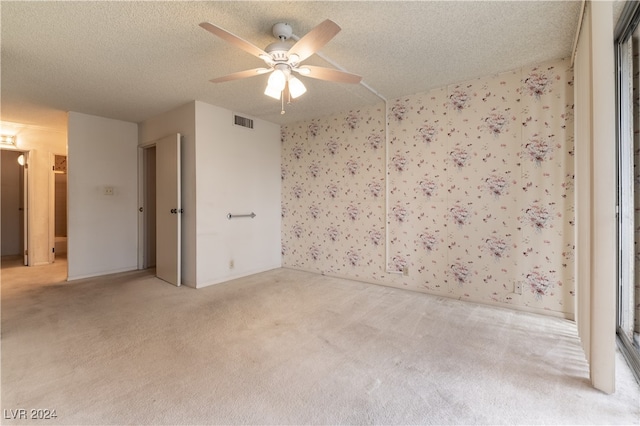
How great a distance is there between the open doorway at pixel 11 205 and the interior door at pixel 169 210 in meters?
4.59

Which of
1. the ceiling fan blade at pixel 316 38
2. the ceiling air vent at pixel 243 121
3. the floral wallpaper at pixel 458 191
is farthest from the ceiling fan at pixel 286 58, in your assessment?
the ceiling air vent at pixel 243 121

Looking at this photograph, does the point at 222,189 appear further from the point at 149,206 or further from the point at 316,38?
the point at 316,38

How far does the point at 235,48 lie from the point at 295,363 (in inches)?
101

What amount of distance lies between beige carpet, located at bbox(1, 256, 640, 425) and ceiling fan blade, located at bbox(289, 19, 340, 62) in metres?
2.10

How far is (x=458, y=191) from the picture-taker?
328 centimetres

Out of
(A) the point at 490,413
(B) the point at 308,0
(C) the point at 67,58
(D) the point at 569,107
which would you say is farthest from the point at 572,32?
(C) the point at 67,58

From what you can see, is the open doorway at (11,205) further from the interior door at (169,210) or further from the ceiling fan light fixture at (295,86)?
the ceiling fan light fixture at (295,86)

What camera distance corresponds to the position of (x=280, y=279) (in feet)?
13.6

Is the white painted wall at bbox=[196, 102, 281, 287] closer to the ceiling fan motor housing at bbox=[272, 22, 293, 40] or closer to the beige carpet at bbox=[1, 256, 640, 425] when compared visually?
the beige carpet at bbox=[1, 256, 640, 425]

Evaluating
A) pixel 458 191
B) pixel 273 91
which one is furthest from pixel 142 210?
pixel 458 191

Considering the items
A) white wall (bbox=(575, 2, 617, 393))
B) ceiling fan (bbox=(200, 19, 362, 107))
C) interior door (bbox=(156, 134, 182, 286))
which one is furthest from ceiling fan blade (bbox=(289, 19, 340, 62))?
interior door (bbox=(156, 134, 182, 286))

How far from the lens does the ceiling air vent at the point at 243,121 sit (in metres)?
4.22

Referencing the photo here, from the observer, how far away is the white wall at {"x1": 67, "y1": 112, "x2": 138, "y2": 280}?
13.9 feet

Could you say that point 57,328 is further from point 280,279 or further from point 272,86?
point 272,86
